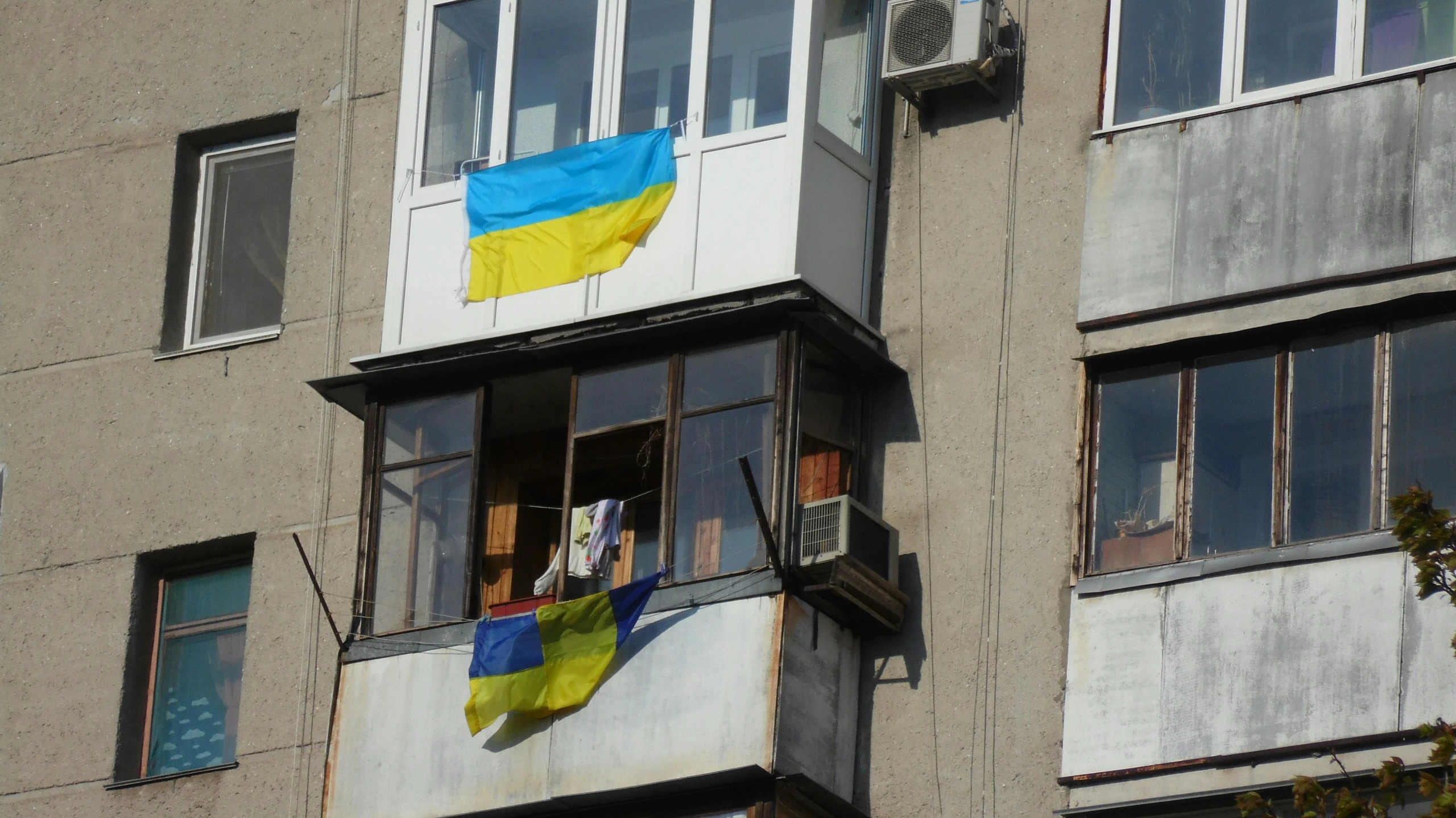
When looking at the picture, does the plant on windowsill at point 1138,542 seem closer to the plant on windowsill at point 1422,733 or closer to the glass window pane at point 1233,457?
the glass window pane at point 1233,457

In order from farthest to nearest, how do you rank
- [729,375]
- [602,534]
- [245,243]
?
[245,243]
[602,534]
[729,375]

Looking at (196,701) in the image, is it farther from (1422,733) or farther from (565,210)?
(1422,733)

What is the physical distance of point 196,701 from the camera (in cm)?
1872

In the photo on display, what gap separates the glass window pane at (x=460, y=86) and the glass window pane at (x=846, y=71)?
226 cm

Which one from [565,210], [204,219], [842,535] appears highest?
[204,219]

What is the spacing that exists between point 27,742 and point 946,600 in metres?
6.79

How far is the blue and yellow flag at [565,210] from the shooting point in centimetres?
1691

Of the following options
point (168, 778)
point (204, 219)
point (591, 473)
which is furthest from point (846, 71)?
point (168, 778)

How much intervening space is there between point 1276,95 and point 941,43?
2241 millimetres

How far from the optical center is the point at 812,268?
16.6 metres

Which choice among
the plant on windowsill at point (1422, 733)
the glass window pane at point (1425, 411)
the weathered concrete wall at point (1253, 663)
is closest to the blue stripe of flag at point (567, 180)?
the weathered concrete wall at point (1253, 663)

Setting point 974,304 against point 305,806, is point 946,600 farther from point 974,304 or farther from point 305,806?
point 305,806

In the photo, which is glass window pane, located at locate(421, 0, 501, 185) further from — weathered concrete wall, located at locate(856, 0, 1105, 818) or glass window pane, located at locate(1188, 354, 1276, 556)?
glass window pane, located at locate(1188, 354, 1276, 556)

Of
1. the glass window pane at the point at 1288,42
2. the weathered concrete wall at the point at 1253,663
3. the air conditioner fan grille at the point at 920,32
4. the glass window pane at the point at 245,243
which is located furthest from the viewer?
the glass window pane at the point at 245,243
